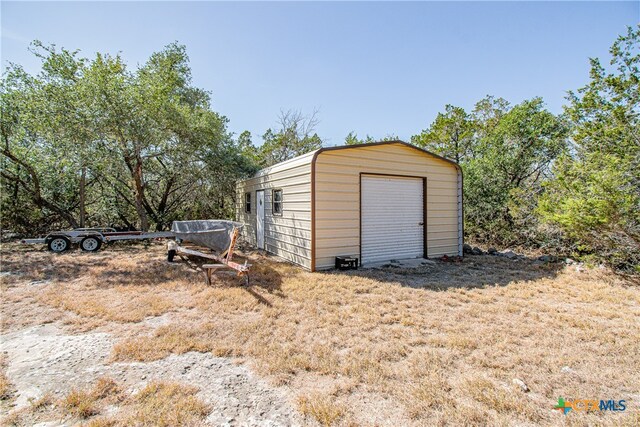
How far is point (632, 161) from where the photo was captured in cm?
516

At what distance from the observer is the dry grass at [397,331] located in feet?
7.08

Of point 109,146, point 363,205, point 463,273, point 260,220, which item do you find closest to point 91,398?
point 363,205

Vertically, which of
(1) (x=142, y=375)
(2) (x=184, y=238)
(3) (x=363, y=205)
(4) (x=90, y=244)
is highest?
(3) (x=363, y=205)

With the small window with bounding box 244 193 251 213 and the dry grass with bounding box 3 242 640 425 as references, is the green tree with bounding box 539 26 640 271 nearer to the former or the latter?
the dry grass with bounding box 3 242 640 425

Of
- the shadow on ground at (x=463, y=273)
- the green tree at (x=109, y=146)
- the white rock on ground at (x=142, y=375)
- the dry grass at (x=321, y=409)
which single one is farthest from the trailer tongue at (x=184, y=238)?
the dry grass at (x=321, y=409)

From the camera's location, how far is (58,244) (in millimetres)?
8594

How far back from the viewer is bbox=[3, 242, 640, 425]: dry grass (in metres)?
2.16

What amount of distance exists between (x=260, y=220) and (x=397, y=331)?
672cm

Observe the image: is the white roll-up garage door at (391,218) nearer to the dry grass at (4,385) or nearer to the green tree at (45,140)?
the dry grass at (4,385)

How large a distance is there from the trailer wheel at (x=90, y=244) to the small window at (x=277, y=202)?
5.79m

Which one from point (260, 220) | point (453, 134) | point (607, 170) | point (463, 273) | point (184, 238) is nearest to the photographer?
point (607, 170)

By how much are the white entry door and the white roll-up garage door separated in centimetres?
366

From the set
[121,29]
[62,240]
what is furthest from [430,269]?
[62,240]

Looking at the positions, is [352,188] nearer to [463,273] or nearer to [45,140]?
[463,273]
